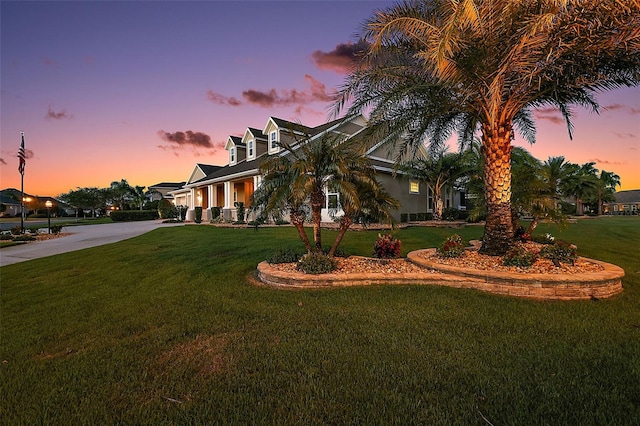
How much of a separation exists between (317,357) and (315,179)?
13.2ft

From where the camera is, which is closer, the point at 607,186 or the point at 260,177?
the point at 260,177

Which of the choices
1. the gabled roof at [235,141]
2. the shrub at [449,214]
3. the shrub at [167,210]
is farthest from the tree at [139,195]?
the shrub at [449,214]

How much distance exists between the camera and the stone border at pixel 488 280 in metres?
5.02

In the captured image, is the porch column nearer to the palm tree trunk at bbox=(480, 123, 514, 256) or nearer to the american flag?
the american flag

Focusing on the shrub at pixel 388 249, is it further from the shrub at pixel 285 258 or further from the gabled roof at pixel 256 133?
the gabled roof at pixel 256 133

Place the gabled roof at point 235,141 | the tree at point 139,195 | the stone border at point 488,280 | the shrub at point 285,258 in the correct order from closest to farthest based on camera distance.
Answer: the stone border at point 488,280
the shrub at point 285,258
the gabled roof at point 235,141
the tree at point 139,195

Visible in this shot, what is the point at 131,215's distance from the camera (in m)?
36.4

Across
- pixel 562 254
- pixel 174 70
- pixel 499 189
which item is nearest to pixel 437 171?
pixel 499 189

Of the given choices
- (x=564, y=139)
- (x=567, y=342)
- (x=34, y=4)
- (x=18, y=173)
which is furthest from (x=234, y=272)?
(x=18, y=173)

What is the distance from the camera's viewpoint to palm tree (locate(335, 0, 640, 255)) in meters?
5.48

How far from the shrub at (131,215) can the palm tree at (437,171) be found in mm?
35058

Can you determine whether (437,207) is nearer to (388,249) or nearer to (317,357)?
(388,249)

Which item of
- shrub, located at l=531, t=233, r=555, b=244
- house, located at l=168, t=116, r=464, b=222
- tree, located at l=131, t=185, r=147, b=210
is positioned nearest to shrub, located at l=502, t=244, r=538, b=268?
→ shrub, located at l=531, t=233, r=555, b=244

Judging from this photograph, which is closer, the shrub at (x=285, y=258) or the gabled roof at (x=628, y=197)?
the shrub at (x=285, y=258)
